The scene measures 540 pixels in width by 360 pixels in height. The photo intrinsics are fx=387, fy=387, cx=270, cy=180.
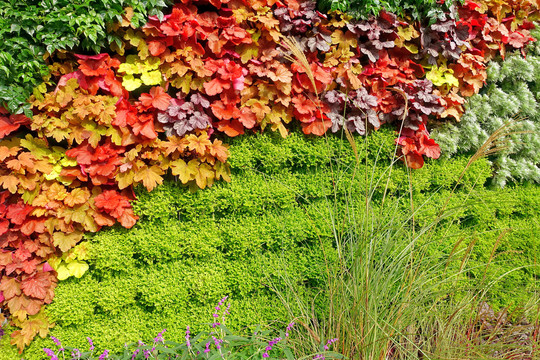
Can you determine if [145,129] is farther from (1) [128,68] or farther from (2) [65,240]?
(2) [65,240]

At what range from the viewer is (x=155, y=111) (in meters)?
2.47

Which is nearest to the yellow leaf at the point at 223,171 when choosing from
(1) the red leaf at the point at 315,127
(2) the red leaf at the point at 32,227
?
(1) the red leaf at the point at 315,127

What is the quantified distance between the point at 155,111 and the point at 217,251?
3.38 feet

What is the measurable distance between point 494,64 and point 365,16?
1.48m

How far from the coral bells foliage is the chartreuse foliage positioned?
0.12 m

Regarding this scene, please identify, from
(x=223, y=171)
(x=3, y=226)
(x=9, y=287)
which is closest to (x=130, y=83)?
(x=223, y=171)

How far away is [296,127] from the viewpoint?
2.88 meters

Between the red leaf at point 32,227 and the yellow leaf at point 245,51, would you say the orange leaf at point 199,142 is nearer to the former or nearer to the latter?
the yellow leaf at point 245,51

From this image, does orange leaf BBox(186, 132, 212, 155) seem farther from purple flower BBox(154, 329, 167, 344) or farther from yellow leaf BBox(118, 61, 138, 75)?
purple flower BBox(154, 329, 167, 344)

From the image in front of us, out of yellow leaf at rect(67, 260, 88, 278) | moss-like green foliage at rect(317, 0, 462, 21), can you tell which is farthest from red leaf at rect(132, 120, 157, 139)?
moss-like green foliage at rect(317, 0, 462, 21)

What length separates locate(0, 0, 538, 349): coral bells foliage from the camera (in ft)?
7.49

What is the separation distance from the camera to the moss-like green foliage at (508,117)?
10.7 feet

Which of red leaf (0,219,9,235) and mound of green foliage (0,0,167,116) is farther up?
mound of green foliage (0,0,167,116)

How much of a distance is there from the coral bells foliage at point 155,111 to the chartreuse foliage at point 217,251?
0.39 ft
